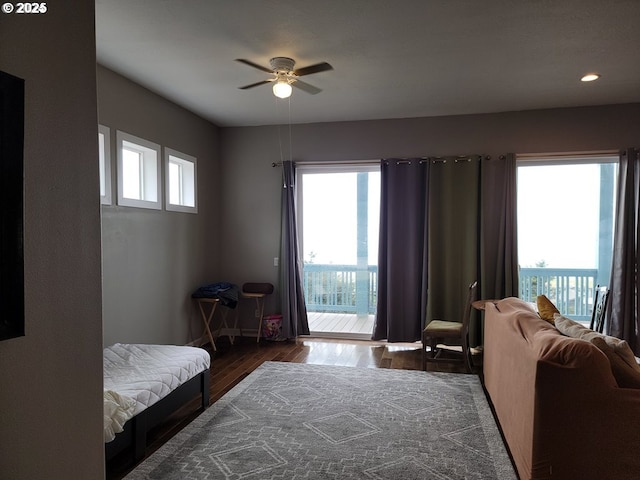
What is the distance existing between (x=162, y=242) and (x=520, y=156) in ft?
13.9

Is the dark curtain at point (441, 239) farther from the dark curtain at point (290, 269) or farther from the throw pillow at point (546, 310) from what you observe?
the throw pillow at point (546, 310)

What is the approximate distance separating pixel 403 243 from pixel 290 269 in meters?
1.49

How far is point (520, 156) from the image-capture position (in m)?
4.95

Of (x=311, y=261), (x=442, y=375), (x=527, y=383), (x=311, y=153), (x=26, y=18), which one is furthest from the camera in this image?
(x=311, y=261)

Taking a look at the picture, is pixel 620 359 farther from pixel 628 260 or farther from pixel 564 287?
pixel 564 287

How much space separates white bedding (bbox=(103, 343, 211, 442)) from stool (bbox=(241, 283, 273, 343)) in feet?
6.76

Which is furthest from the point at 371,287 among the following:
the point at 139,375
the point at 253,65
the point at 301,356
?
the point at 139,375

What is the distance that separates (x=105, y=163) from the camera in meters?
3.63

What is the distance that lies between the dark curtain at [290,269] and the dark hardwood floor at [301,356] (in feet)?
0.79

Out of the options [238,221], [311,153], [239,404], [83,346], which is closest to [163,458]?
[239,404]

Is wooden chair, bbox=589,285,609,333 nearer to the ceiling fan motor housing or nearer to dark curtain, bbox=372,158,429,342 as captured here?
dark curtain, bbox=372,158,429,342

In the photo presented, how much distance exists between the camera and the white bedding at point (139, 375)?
2322mm

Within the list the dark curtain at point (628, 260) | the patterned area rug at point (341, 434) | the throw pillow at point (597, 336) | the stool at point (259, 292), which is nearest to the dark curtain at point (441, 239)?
the dark curtain at point (628, 260)

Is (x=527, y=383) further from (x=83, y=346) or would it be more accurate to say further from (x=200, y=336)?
(x=200, y=336)
